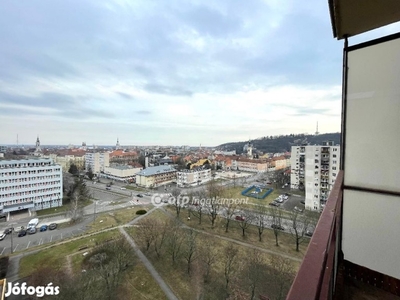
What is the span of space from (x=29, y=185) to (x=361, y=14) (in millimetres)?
15530

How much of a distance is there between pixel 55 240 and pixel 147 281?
4.87 m

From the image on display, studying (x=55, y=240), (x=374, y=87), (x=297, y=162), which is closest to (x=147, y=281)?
(x=55, y=240)

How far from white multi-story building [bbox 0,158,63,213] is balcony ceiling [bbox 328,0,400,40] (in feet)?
48.5

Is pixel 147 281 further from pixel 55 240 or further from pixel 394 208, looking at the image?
pixel 394 208

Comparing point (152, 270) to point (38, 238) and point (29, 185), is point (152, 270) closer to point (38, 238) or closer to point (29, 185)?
point (38, 238)

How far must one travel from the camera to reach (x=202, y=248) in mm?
7531

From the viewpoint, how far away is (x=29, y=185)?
12.7 meters

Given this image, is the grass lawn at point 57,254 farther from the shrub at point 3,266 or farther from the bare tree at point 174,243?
the bare tree at point 174,243

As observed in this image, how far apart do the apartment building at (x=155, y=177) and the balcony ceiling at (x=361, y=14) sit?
18.7 m

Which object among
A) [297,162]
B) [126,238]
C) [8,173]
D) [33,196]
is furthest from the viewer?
[297,162]

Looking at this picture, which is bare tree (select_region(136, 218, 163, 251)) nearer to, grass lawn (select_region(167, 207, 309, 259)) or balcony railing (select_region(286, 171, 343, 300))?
grass lawn (select_region(167, 207, 309, 259))

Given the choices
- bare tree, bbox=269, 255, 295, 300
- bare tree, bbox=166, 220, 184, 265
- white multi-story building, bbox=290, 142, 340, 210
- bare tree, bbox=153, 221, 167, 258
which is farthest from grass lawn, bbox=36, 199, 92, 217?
white multi-story building, bbox=290, 142, 340, 210

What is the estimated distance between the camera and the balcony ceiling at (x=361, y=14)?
1.13 metres

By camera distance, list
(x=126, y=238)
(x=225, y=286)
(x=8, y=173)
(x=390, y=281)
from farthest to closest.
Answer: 1. (x=8, y=173)
2. (x=126, y=238)
3. (x=225, y=286)
4. (x=390, y=281)
